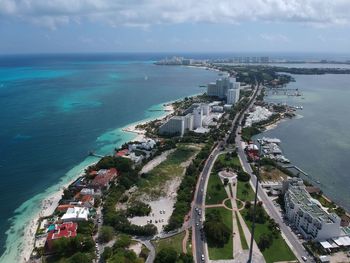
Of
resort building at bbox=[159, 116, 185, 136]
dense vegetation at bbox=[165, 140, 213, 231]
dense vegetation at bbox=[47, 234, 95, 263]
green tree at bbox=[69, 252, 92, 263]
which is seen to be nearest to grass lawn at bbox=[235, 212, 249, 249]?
dense vegetation at bbox=[165, 140, 213, 231]

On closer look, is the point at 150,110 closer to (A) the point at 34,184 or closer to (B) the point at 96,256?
(A) the point at 34,184

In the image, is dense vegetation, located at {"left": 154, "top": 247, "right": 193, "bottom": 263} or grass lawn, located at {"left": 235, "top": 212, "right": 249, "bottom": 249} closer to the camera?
dense vegetation, located at {"left": 154, "top": 247, "right": 193, "bottom": 263}

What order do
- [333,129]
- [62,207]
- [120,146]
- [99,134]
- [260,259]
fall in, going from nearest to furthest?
[260,259] < [62,207] < [120,146] < [99,134] < [333,129]

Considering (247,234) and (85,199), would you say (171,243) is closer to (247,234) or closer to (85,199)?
(247,234)

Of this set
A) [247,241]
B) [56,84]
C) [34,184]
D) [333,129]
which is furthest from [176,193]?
[56,84]

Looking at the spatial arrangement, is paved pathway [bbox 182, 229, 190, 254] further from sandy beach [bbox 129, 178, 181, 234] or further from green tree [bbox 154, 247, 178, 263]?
sandy beach [bbox 129, 178, 181, 234]

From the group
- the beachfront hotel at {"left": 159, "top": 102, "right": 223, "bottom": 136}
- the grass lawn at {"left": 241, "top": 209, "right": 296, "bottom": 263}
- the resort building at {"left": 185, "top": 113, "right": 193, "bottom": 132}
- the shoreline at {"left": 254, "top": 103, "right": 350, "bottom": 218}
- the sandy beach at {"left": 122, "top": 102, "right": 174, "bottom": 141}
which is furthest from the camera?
the resort building at {"left": 185, "top": 113, "right": 193, "bottom": 132}

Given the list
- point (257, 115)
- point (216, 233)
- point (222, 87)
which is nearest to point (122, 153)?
point (216, 233)
